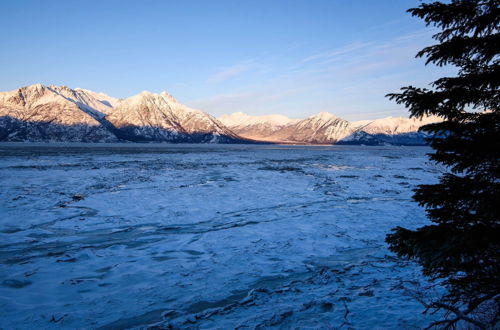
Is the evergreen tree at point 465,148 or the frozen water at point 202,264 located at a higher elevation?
the evergreen tree at point 465,148

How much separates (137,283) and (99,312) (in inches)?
50.3

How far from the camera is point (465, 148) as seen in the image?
381cm

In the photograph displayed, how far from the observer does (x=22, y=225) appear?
11117mm

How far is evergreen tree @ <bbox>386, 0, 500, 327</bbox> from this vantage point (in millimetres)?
3650

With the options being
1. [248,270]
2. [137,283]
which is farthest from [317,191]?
[137,283]

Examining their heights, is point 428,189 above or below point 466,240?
above

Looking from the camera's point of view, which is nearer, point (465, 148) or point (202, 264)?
point (465, 148)

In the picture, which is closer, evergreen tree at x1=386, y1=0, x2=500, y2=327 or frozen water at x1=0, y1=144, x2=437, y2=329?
evergreen tree at x1=386, y1=0, x2=500, y2=327

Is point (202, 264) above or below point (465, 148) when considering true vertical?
below

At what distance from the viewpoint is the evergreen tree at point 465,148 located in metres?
3.65

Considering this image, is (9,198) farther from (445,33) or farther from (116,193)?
(445,33)

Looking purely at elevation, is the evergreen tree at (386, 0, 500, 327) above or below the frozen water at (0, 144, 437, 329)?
above

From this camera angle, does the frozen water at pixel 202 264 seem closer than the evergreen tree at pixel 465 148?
No

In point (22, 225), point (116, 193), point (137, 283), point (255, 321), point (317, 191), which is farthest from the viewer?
point (317, 191)
